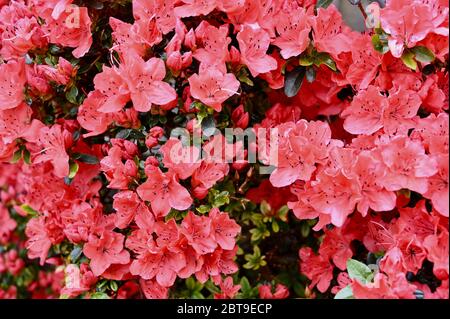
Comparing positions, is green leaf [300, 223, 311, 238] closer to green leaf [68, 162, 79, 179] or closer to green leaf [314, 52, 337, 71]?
green leaf [314, 52, 337, 71]

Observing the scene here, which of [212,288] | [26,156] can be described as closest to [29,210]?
Result: [26,156]

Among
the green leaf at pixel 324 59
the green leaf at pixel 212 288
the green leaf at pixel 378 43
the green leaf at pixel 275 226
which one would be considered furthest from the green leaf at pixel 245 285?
the green leaf at pixel 378 43

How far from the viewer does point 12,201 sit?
262 cm

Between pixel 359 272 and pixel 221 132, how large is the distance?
1.81 feet

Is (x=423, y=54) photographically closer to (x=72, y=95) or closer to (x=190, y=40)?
(x=190, y=40)

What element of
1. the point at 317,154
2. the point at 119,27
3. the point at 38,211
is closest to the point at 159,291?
the point at 38,211

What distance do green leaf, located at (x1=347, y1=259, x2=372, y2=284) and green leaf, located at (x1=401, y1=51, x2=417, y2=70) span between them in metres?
0.52

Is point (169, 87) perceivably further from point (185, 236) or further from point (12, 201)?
point (12, 201)

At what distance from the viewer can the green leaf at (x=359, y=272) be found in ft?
4.99

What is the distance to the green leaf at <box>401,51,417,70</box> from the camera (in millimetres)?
1575

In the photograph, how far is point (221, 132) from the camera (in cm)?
177

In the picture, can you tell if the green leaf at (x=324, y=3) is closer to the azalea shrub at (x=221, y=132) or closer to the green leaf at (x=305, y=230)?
the azalea shrub at (x=221, y=132)

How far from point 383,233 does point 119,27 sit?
926 mm

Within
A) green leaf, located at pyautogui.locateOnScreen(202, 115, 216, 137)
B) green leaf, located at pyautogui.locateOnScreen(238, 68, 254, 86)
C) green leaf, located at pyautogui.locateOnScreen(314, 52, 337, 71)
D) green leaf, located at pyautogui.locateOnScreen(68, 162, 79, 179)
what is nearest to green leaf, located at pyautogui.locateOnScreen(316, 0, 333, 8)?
green leaf, located at pyautogui.locateOnScreen(314, 52, 337, 71)
